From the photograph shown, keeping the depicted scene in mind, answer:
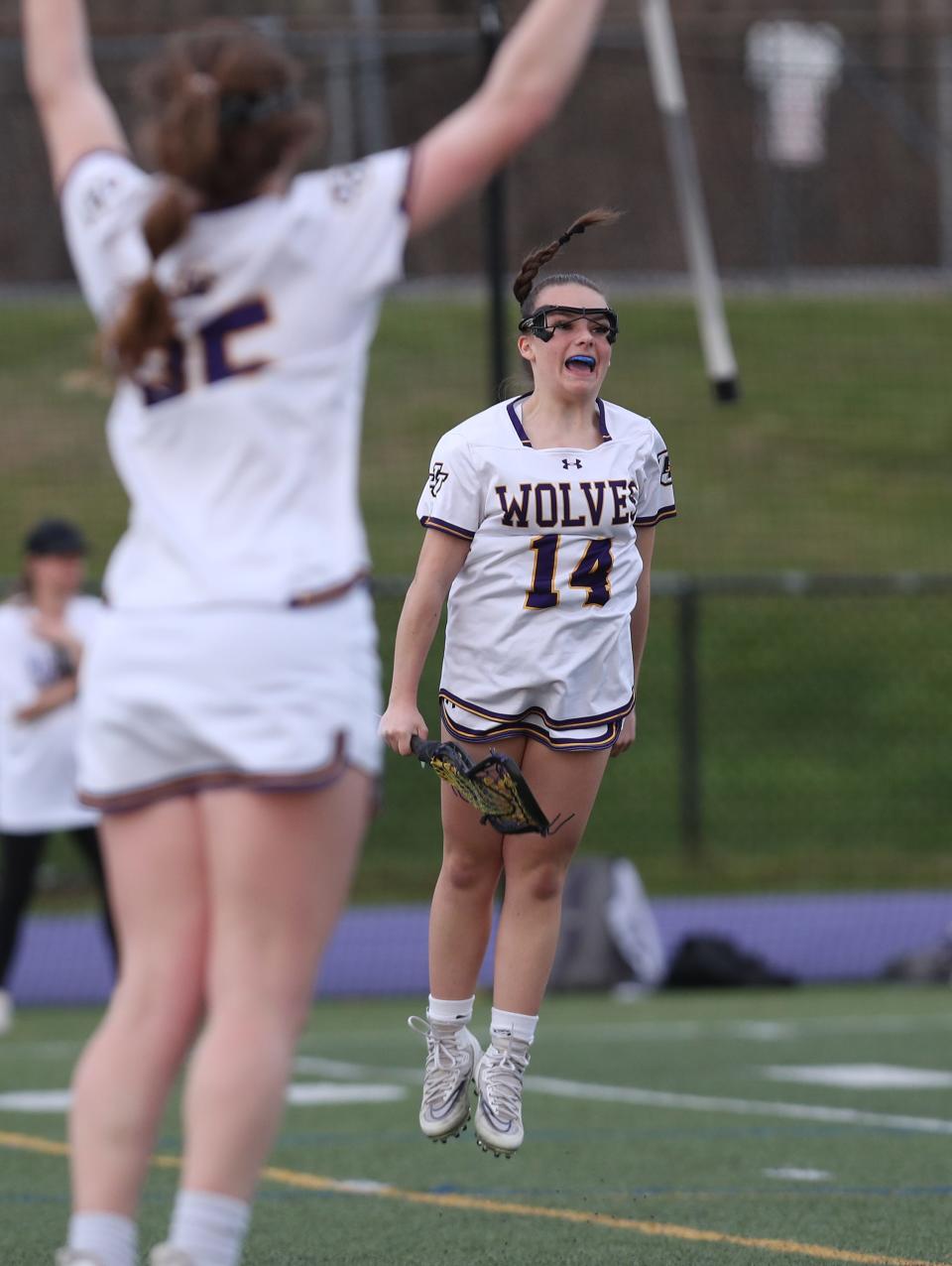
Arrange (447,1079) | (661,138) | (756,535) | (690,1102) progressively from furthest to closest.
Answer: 1. (661,138)
2. (756,535)
3. (690,1102)
4. (447,1079)

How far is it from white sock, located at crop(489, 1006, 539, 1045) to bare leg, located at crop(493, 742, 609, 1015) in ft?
0.05

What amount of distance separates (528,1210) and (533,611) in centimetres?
182

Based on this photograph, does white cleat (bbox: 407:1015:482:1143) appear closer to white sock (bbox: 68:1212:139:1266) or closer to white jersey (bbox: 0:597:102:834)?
white sock (bbox: 68:1212:139:1266)

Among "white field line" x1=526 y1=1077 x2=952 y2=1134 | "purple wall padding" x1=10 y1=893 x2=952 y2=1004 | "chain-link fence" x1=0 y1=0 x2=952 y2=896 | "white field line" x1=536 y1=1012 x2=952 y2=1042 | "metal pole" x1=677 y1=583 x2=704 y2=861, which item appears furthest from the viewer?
"chain-link fence" x1=0 y1=0 x2=952 y2=896

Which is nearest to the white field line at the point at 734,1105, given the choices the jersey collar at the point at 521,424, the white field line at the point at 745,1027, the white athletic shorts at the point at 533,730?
the white field line at the point at 745,1027

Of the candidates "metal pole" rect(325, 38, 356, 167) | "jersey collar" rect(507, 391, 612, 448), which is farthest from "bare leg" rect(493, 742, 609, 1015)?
"metal pole" rect(325, 38, 356, 167)

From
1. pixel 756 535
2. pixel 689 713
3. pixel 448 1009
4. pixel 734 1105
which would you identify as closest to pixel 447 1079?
pixel 448 1009

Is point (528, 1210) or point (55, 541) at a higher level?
point (55, 541)

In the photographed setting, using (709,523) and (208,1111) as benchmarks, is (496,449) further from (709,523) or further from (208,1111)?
(709,523)

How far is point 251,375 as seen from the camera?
3.46m

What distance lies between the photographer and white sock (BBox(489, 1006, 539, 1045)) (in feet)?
16.7

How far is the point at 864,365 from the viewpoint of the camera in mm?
21406

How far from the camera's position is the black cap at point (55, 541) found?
10.2 metres

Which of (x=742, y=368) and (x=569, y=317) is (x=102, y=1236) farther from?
(x=742, y=368)
